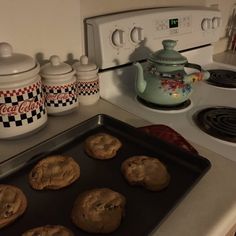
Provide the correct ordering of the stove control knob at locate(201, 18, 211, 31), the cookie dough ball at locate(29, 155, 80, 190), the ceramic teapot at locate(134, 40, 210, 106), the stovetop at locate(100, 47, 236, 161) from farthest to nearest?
the stove control knob at locate(201, 18, 211, 31), the ceramic teapot at locate(134, 40, 210, 106), the stovetop at locate(100, 47, 236, 161), the cookie dough ball at locate(29, 155, 80, 190)

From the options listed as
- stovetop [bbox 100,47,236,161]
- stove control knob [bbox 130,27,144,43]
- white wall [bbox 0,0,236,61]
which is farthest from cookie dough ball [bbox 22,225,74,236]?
stove control knob [bbox 130,27,144,43]

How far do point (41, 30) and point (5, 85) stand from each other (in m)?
0.25

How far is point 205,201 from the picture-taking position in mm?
489

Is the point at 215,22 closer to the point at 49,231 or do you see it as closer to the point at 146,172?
the point at 146,172

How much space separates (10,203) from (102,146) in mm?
223

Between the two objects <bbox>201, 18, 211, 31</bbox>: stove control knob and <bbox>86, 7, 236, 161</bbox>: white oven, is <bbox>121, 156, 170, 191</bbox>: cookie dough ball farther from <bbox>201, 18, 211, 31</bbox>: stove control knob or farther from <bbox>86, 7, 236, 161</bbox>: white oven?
<bbox>201, 18, 211, 31</bbox>: stove control knob

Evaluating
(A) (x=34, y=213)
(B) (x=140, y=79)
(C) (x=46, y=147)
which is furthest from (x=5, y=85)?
(B) (x=140, y=79)

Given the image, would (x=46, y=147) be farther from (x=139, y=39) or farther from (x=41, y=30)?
(x=139, y=39)

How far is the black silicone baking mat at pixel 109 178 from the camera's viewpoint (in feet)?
1.51

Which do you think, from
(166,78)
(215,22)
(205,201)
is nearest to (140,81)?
(166,78)

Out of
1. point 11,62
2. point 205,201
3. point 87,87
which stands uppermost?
point 11,62

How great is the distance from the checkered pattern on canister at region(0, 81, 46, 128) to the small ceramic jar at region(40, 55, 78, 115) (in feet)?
0.19

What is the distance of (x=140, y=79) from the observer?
785 mm

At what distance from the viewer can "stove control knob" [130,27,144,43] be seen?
846 millimetres
